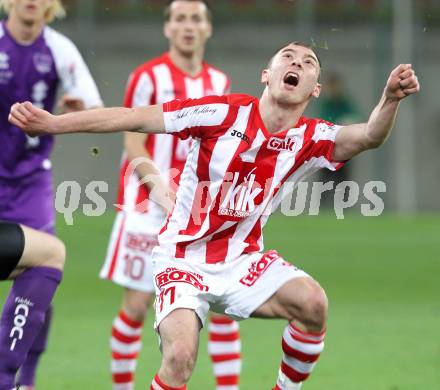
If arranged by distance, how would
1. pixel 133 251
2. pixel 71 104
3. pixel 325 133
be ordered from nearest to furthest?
pixel 325 133, pixel 71 104, pixel 133 251

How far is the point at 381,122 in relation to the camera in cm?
494

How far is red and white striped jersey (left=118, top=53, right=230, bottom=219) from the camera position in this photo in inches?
266

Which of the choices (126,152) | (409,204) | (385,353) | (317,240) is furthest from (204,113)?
(409,204)

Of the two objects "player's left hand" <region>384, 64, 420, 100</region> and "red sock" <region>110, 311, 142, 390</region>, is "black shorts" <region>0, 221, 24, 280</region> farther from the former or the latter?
"player's left hand" <region>384, 64, 420, 100</region>

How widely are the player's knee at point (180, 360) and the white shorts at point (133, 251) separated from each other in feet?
6.51

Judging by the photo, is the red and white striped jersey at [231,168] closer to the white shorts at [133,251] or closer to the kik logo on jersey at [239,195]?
the kik logo on jersey at [239,195]

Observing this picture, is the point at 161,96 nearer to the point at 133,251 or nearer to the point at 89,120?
the point at 133,251

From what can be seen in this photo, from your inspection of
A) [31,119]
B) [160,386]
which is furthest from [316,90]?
[160,386]

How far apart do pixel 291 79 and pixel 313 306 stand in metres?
0.96

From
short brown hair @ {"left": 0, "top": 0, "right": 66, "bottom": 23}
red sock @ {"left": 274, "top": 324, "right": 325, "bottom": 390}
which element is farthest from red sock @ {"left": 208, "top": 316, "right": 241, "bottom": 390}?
short brown hair @ {"left": 0, "top": 0, "right": 66, "bottom": 23}

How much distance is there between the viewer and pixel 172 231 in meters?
5.21

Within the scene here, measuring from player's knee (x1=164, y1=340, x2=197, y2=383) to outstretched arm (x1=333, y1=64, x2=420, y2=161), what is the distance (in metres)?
1.09

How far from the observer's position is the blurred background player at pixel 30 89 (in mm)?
6254

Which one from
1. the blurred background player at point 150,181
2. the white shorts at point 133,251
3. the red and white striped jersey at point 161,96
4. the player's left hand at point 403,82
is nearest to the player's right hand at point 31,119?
the player's left hand at point 403,82
